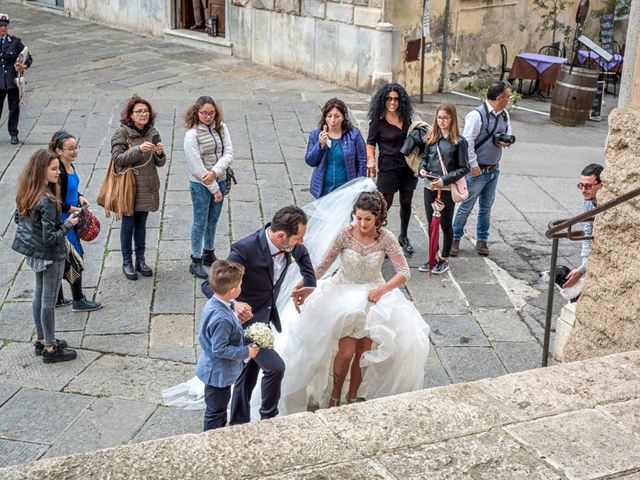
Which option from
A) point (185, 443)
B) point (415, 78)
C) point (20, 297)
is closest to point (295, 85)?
point (415, 78)

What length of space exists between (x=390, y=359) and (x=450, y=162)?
240cm

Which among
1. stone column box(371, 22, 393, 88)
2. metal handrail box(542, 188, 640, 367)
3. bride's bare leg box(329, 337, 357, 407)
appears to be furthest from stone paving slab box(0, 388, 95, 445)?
stone column box(371, 22, 393, 88)

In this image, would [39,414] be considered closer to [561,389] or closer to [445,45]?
[561,389]

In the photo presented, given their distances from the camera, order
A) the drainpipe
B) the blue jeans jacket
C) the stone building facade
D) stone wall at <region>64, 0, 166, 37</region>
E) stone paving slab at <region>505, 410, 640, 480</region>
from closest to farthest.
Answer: stone paving slab at <region>505, 410, 640, 480</region> < the blue jeans jacket < the stone building facade < the drainpipe < stone wall at <region>64, 0, 166, 37</region>

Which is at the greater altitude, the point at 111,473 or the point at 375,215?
the point at 375,215

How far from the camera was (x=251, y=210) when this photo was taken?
8.61 metres

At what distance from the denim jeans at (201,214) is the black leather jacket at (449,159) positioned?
1689mm

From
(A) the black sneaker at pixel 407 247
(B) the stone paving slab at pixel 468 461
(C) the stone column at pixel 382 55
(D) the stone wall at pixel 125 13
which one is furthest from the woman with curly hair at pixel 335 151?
(D) the stone wall at pixel 125 13

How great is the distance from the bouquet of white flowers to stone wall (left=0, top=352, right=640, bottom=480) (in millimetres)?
988

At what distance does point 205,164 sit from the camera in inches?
278

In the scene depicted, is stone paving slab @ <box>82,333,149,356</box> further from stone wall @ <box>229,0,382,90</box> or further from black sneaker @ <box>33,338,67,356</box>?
stone wall @ <box>229,0,382,90</box>

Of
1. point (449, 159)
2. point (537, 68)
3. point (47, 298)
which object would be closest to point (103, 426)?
point (47, 298)

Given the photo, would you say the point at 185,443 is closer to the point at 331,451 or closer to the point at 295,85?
the point at 331,451

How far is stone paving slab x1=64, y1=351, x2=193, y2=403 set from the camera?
5586 mm
